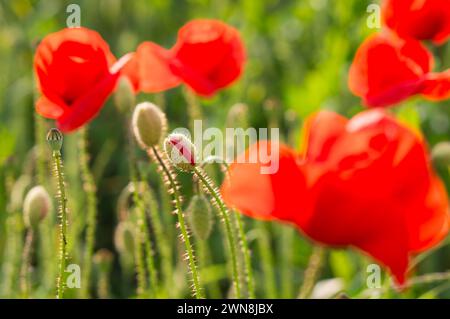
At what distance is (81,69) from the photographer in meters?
1.07

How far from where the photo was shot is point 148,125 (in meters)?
1.03

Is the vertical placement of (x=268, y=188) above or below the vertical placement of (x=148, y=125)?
below

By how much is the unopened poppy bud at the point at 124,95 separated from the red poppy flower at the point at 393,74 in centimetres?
27

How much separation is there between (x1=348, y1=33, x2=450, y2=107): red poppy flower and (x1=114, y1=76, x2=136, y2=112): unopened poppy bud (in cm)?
27

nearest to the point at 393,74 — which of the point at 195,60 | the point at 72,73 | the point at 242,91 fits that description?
the point at 195,60

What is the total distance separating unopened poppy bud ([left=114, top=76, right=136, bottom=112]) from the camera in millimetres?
1156

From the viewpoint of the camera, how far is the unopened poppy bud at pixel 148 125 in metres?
1.03

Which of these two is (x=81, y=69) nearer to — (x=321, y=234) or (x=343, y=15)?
(x=321, y=234)

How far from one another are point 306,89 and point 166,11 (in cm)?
83

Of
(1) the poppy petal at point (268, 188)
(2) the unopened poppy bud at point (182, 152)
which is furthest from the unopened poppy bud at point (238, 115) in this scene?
(1) the poppy petal at point (268, 188)

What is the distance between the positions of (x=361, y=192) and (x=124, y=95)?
449 millimetres

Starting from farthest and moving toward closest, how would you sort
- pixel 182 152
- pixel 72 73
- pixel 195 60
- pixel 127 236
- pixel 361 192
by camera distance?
1. pixel 127 236
2. pixel 195 60
3. pixel 72 73
4. pixel 182 152
5. pixel 361 192

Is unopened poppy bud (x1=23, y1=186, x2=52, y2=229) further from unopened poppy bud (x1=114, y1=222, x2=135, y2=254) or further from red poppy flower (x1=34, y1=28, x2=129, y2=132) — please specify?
unopened poppy bud (x1=114, y1=222, x2=135, y2=254)

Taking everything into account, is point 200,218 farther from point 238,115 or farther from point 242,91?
point 242,91
